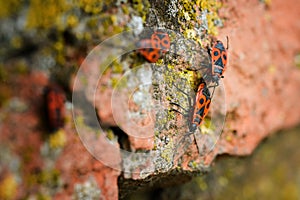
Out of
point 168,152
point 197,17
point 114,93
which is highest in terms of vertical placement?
point 197,17

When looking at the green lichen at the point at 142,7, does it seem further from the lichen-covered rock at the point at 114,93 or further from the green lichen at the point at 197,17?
the green lichen at the point at 197,17

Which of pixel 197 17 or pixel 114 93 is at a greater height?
pixel 197 17

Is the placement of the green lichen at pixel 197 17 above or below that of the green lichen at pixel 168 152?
above

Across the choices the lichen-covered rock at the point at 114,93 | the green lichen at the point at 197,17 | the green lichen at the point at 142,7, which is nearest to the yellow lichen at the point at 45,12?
the lichen-covered rock at the point at 114,93

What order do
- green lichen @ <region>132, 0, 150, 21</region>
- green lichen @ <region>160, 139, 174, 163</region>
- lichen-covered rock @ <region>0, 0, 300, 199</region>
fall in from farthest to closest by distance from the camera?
green lichen @ <region>160, 139, 174, 163</region>, green lichen @ <region>132, 0, 150, 21</region>, lichen-covered rock @ <region>0, 0, 300, 199</region>

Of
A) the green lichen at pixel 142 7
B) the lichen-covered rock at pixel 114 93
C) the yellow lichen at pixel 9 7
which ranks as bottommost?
the lichen-covered rock at pixel 114 93

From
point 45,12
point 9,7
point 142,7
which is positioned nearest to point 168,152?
point 142,7

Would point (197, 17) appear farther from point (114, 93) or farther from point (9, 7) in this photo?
point (9, 7)

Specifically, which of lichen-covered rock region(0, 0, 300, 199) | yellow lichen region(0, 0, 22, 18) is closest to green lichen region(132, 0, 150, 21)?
lichen-covered rock region(0, 0, 300, 199)

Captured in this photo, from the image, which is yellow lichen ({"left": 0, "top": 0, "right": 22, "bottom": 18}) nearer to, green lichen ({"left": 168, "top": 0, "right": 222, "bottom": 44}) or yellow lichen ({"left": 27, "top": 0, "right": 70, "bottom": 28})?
yellow lichen ({"left": 27, "top": 0, "right": 70, "bottom": 28})

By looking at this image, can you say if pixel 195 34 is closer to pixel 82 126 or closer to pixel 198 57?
pixel 198 57

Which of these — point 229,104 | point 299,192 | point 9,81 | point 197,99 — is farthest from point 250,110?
point 9,81
